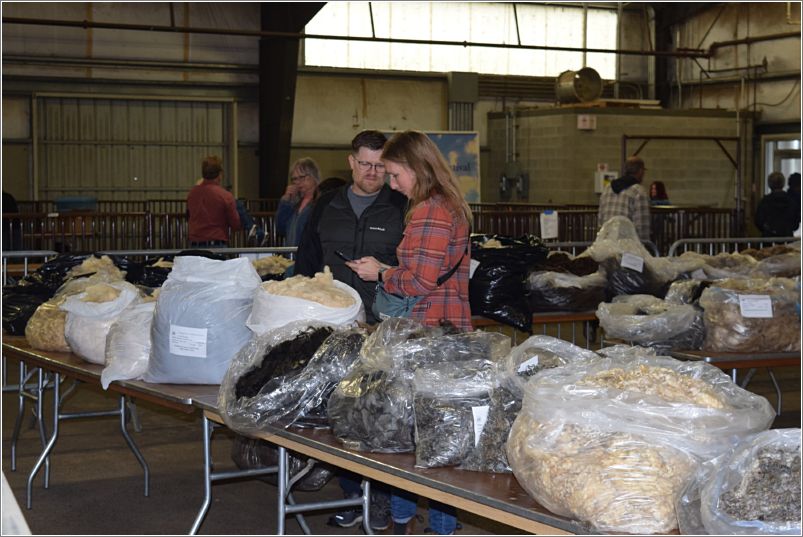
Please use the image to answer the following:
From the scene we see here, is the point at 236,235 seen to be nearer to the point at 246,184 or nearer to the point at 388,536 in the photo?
the point at 246,184

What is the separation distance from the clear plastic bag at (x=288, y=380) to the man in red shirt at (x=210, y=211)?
5.38m

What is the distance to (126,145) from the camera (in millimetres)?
14773

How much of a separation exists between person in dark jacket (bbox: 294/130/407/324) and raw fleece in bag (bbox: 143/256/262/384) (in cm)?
61

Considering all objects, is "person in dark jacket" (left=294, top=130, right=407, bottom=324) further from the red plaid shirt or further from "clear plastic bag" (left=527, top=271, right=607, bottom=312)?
"clear plastic bag" (left=527, top=271, right=607, bottom=312)

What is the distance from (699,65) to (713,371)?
15.5 metres

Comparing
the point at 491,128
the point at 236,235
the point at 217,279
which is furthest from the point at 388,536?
the point at 491,128

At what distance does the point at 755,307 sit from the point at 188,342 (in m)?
2.42

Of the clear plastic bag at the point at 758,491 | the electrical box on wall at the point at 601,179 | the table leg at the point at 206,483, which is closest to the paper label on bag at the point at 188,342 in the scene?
the table leg at the point at 206,483

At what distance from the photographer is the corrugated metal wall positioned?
566 inches

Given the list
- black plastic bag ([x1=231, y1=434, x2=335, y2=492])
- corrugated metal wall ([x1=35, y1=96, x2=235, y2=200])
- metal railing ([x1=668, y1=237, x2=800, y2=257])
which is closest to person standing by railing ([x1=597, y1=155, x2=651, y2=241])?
metal railing ([x1=668, y1=237, x2=800, y2=257])

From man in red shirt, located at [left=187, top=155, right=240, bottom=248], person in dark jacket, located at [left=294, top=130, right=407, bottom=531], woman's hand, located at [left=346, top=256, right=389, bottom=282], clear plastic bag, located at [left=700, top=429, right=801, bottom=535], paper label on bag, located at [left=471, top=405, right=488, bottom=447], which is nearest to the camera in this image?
clear plastic bag, located at [left=700, top=429, right=801, bottom=535]

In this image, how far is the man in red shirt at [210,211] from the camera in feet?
27.1

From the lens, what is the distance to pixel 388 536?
382 centimetres

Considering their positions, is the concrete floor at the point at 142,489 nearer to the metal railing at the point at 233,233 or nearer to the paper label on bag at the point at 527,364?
the paper label on bag at the point at 527,364
